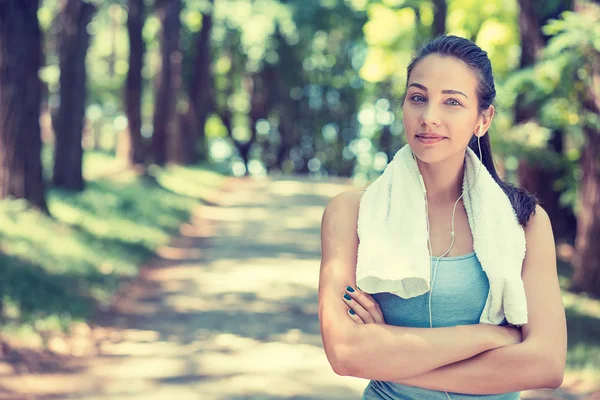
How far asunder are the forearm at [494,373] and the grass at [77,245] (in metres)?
5.97

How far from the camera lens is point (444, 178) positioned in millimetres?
2797

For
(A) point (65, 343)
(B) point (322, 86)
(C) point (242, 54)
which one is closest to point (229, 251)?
(A) point (65, 343)

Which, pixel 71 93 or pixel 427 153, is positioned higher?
pixel 71 93

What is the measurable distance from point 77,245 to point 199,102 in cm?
2136

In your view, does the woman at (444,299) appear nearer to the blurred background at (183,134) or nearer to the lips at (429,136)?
the lips at (429,136)

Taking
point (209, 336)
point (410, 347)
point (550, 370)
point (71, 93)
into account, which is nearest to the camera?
point (410, 347)

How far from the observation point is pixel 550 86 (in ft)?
28.5

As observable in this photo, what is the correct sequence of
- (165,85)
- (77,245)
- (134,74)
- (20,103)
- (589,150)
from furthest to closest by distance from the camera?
1. (165,85)
2. (134,74)
3. (20,103)
4. (77,245)
5. (589,150)

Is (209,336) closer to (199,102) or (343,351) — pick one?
(343,351)

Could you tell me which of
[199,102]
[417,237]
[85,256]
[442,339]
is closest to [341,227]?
[417,237]

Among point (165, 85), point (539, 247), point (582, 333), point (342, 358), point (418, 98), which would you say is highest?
point (165, 85)

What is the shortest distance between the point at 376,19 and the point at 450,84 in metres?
21.3

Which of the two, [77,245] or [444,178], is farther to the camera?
[77,245]

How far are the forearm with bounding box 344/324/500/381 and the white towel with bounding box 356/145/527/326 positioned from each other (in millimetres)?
79
